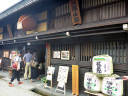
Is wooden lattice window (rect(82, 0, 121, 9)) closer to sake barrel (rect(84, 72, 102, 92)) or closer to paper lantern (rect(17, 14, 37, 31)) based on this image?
sake barrel (rect(84, 72, 102, 92))

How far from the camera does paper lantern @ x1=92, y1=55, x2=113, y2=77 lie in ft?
14.8

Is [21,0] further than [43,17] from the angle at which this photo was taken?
Yes

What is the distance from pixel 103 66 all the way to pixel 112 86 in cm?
87

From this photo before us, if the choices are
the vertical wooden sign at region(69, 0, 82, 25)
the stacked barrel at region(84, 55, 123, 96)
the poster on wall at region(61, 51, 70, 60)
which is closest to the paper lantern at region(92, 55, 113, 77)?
the stacked barrel at region(84, 55, 123, 96)

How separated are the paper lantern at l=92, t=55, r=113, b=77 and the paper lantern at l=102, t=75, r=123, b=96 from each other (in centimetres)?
25

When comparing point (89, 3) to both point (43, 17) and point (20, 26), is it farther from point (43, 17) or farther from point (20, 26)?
point (20, 26)

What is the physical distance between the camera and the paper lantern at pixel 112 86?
13.8 feet

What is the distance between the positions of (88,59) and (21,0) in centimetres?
829

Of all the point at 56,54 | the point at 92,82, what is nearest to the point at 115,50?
the point at 92,82

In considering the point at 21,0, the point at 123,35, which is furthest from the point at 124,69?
the point at 21,0

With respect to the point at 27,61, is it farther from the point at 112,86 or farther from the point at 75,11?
the point at 112,86

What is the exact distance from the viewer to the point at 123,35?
4.57 m

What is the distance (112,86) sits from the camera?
435 centimetres

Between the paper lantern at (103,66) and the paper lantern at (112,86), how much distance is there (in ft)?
0.83
